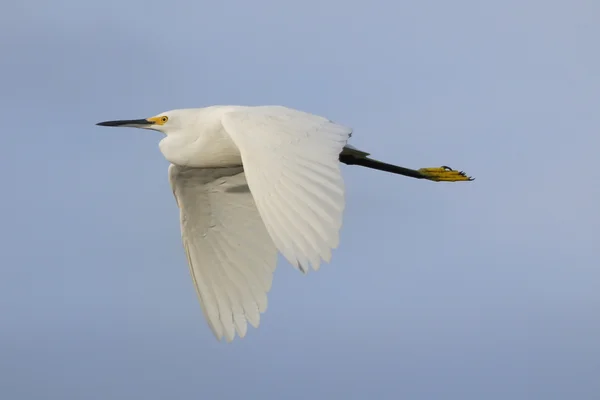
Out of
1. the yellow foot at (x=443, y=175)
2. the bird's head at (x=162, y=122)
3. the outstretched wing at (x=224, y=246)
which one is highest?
the bird's head at (x=162, y=122)

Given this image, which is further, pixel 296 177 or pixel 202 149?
pixel 202 149

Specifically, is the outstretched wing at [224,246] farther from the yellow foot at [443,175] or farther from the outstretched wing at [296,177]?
the outstretched wing at [296,177]

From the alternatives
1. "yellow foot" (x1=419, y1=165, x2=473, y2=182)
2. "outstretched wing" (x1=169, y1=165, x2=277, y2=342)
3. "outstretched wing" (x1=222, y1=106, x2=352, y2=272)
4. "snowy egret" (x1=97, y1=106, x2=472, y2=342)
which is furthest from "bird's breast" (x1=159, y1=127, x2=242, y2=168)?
"yellow foot" (x1=419, y1=165, x2=473, y2=182)

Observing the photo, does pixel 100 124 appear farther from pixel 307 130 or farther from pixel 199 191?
pixel 307 130

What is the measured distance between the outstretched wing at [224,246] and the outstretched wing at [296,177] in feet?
9.51

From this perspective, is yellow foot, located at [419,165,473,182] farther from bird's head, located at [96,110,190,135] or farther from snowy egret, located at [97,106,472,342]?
bird's head, located at [96,110,190,135]

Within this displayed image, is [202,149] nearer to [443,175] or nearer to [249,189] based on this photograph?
[249,189]

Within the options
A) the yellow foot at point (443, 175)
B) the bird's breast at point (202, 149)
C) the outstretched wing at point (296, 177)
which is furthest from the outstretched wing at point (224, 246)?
the outstretched wing at point (296, 177)

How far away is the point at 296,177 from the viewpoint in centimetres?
1014

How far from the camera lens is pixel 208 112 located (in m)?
13.4

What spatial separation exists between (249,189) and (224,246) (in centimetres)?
133

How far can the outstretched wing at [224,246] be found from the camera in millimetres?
14117

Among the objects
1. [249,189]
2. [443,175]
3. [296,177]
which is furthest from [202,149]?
[443,175]

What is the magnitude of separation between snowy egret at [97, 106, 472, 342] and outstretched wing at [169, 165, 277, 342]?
0.04 feet
